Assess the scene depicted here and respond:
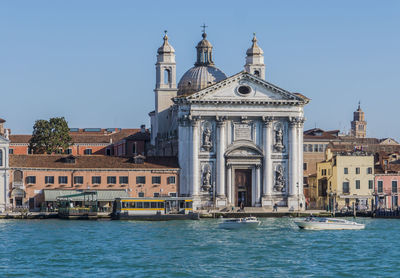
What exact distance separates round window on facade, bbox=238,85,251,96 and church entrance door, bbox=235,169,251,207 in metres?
6.13

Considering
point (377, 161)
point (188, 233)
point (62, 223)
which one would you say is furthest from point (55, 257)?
point (377, 161)

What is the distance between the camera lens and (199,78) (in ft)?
308

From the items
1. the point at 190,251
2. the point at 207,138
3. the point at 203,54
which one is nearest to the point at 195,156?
the point at 207,138

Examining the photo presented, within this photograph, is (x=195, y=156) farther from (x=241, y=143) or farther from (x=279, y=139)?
(x=279, y=139)

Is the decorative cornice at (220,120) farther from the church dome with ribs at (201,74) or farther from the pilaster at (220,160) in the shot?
the church dome with ribs at (201,74)

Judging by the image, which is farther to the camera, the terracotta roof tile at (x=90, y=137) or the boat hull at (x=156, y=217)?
the terracotta roof tile at (x=90, y=137)

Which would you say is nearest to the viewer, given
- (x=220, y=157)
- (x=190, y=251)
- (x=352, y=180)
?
(x=190, y=251)

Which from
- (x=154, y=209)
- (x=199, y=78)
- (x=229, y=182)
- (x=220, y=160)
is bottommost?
(x=154, y=209)

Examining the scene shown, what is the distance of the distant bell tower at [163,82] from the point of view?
300 feet

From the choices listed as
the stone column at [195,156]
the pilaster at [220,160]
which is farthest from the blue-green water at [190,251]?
the pilaster at [220,160]

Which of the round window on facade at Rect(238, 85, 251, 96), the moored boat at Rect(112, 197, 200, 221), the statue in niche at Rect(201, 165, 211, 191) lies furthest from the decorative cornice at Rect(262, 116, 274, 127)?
the moored boat at Rect(112, 197, 200, 221)

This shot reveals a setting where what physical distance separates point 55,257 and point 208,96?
3574cm

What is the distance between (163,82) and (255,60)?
844 cm

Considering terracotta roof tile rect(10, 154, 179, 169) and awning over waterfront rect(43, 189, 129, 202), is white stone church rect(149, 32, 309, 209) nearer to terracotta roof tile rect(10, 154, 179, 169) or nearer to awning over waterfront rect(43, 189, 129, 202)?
terracotta roof tile rect(10, 154, 179, 169)
